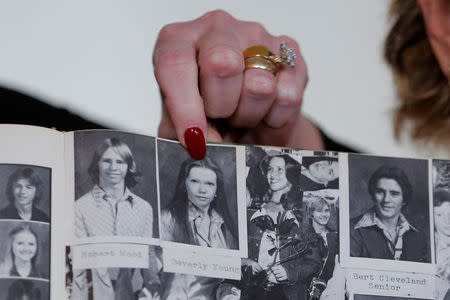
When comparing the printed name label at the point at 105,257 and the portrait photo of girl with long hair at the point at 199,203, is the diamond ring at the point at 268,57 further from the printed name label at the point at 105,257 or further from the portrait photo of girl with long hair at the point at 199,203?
the printed name label at the point at 105,257

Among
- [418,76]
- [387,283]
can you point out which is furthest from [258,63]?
[418,76]

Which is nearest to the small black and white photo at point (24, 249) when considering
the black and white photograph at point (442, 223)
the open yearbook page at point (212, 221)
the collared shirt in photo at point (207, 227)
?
the open yearbook page at point (212, 221)

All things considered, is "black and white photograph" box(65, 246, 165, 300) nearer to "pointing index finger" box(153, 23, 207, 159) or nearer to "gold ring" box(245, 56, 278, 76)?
"pointing index finger" box(153, 23, 207, 159)

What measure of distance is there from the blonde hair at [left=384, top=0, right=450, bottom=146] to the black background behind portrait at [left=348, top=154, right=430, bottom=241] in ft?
1.46

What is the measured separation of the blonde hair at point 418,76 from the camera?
990 millimetres

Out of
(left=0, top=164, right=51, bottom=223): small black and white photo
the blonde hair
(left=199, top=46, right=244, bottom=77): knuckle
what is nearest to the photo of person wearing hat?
(left=199, top=46, right=244, bottom=77): knuckle

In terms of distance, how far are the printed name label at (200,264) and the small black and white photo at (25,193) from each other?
0.10 meters

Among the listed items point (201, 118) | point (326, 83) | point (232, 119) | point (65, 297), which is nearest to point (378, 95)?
point (326, 83)

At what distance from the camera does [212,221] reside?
53 cm

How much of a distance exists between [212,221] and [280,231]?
6 cm

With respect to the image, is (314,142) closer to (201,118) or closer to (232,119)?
(232,119)

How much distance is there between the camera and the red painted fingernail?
0.53 meters

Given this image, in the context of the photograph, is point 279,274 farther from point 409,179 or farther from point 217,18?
point 217,18

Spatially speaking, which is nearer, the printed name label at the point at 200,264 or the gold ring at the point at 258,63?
the printed name label at the point at 200,264
